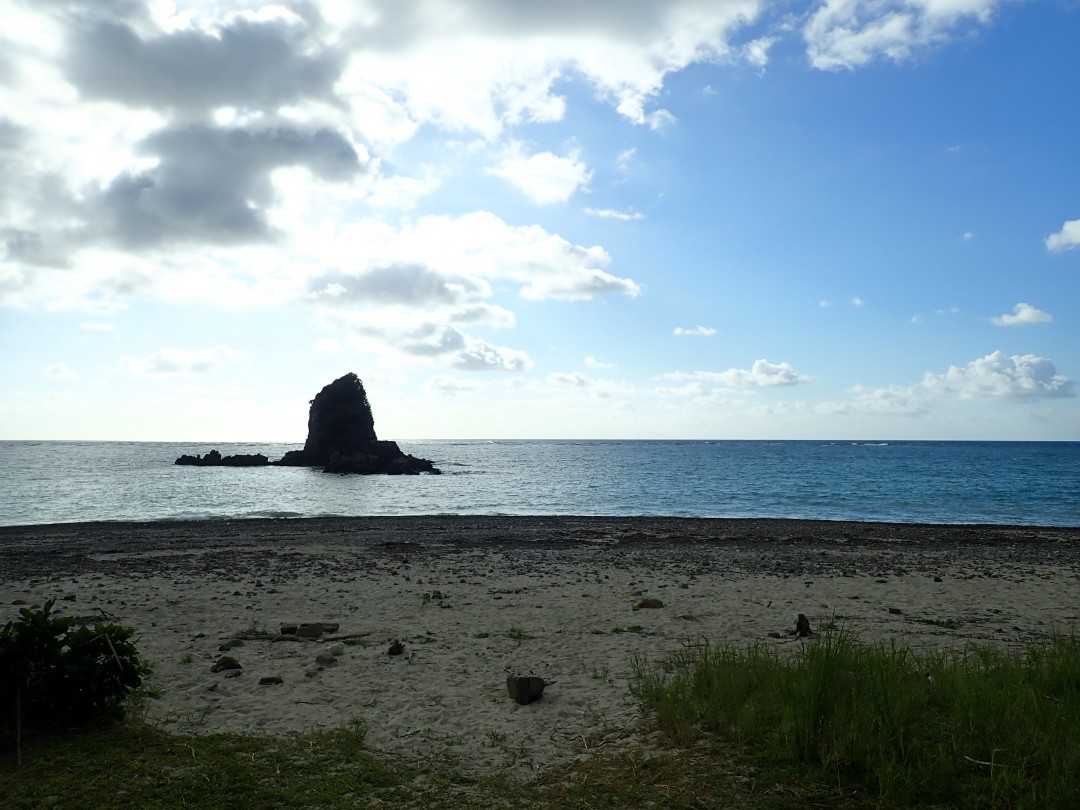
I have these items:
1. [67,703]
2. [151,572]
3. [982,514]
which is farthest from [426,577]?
[982,514]

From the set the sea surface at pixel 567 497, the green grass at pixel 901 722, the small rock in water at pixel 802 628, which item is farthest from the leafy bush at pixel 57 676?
the sea surface at pixel 567 497

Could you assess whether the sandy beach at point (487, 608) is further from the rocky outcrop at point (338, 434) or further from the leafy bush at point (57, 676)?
the rocky outcrop at point (338, 434)

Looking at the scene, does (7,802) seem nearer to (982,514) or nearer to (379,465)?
(982,514)

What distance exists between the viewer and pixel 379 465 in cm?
8794

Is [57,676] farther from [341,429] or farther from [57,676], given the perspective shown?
[341,429]

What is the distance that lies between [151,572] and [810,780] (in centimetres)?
1727

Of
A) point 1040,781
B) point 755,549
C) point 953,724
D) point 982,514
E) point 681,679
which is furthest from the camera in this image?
point 982,514

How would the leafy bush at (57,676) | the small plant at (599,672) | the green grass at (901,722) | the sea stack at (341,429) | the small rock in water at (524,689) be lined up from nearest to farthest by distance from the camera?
the green grass at (901,722), the leafy bush at (57,676), the small rock in water at (524,689), the small plant at (599,672), the sea stack at (341,429)

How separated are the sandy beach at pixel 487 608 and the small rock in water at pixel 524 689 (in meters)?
0.09

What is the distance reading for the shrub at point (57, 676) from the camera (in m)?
6.41

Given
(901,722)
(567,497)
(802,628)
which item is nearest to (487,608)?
(802,628)

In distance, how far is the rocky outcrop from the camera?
313ft

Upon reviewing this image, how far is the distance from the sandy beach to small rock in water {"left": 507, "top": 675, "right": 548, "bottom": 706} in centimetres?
9

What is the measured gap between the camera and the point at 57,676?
21.8 ft
